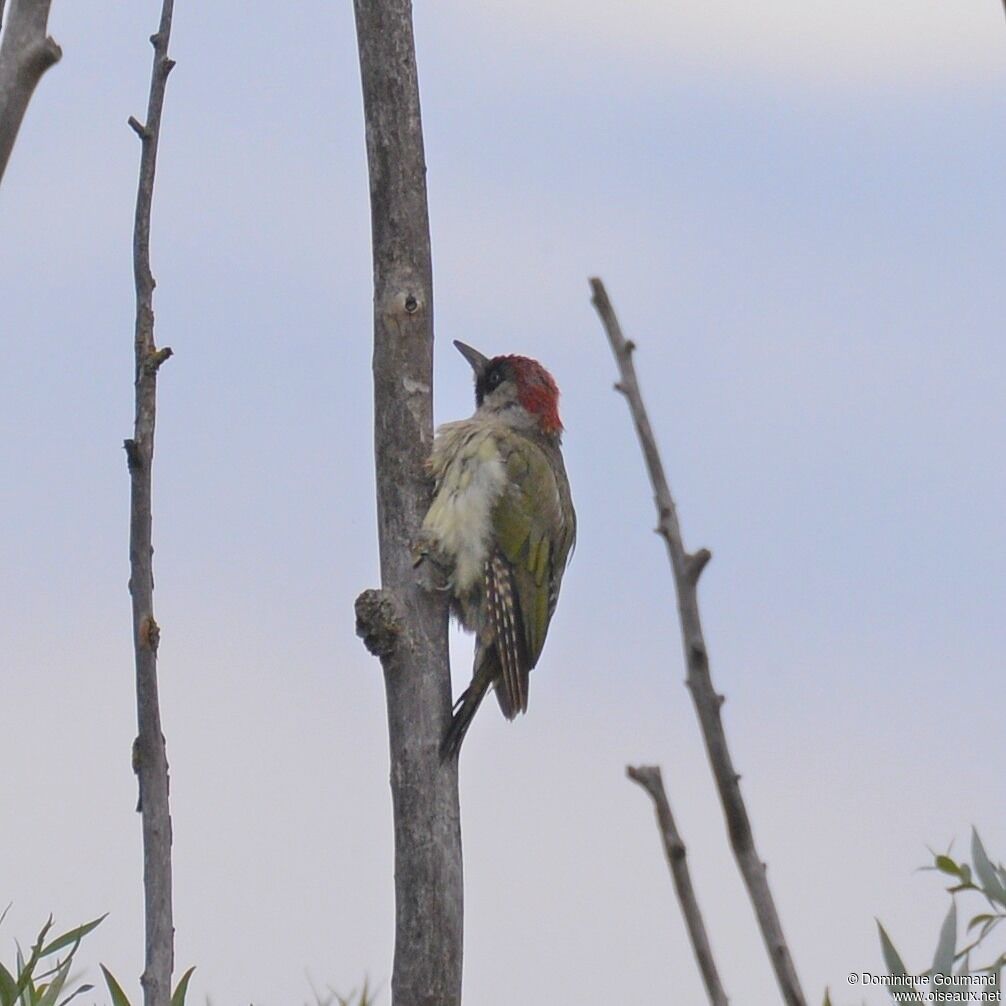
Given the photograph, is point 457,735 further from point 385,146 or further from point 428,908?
point 385,146

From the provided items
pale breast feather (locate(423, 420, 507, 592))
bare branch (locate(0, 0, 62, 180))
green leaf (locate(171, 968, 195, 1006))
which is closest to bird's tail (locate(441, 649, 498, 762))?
pale breast feather (locate(423, 420, 507, 592))

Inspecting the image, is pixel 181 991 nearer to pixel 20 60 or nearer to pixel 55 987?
pixel 55 987

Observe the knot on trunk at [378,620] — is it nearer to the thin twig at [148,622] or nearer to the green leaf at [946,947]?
the thin twig at [148,622]

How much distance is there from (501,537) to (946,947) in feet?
11.3

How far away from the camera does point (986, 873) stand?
7.27ft

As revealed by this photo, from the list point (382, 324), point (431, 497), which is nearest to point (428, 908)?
point (431, 497)

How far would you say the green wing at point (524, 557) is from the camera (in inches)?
203

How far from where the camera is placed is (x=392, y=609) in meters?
4.11

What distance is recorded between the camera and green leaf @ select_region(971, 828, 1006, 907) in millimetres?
2156

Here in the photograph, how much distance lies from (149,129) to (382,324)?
1.75 meters

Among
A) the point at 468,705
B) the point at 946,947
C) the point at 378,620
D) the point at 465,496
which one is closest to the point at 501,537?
the point at 465,496

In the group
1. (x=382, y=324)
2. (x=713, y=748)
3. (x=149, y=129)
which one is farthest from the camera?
(x=382, y=324)

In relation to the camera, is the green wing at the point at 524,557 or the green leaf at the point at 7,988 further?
the green wing at the point at 524,557

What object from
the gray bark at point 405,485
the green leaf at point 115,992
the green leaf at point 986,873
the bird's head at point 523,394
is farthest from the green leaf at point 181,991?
the bird's head at point 523,394
